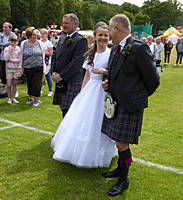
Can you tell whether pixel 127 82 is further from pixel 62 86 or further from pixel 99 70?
pixel 62 86

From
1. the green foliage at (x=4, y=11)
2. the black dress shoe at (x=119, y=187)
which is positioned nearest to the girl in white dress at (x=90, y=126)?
the black dress shoe at (x=119, y=187)

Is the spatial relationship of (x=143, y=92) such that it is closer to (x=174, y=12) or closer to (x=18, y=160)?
(x=18, y=160)

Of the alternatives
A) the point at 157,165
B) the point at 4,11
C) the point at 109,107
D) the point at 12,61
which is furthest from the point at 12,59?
the point at 4,11

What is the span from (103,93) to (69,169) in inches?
50.3

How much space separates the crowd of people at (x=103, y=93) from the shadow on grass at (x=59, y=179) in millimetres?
191

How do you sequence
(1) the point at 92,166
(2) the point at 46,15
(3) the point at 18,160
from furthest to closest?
(2) the point at 46,15
(3) the point at 18,160
(1) the point at 92,166

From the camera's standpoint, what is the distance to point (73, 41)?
4621 mm

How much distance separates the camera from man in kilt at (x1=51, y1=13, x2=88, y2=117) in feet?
15.2

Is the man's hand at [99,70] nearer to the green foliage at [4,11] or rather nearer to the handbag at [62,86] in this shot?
the handbag at [62,86]

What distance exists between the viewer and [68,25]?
4613mm

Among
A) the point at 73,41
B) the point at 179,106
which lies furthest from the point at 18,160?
the point at 179,106

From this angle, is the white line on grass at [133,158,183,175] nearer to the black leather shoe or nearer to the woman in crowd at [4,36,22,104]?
the black leather shoe

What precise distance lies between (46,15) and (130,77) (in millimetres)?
73562

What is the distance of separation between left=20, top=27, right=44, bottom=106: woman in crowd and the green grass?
1.29m
